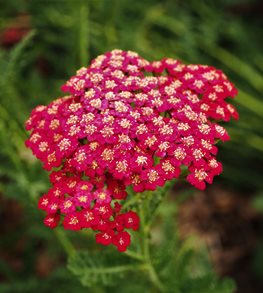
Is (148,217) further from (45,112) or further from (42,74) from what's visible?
(42,74)

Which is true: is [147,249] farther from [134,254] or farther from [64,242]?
[64,242]

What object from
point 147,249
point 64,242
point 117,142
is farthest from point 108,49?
point 117,142

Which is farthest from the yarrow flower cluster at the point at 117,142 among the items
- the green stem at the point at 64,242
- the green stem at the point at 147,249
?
the green stem at the point at 64,242

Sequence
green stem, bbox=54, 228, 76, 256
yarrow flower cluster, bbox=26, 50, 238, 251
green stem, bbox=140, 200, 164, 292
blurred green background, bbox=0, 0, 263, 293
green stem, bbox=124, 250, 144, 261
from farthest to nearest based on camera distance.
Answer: blurred green background, bbox=0, 0, 263, 293
green stem, bbox=54, 228, 76, 256
green stem, bbox=124, 250, 144, 261
green stem, bbox=140, 200, 164, 292
yarrow flower cluster, bbox=26, 50, 238, 251

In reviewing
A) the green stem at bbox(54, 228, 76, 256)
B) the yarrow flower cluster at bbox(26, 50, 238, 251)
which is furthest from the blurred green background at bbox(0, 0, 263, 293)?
the yarrow flower cluster at bbox(26, 50, 238, 251)

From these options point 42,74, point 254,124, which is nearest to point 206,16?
point 254,124

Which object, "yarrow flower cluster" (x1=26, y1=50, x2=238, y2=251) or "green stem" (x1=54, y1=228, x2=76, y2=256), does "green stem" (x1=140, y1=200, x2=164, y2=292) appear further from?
"green stem" (x1=54, y1=228, x2=76, y2=256)

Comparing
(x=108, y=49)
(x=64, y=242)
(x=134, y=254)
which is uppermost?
(x=108, y=49)
